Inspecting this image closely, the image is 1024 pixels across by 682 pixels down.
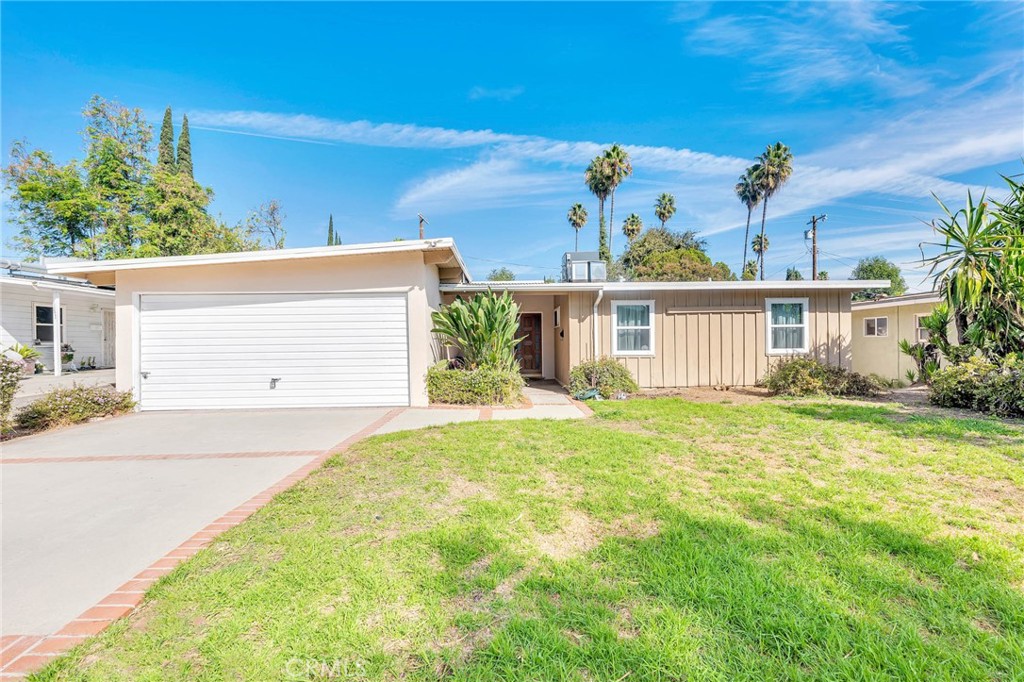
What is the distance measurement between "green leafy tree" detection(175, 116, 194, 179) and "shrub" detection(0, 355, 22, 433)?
20.3 meters

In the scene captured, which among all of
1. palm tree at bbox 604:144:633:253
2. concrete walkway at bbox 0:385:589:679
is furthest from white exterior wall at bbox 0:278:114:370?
palm tree at bbox 604:144:633:253

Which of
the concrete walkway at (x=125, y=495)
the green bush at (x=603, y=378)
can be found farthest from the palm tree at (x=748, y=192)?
the concrete walkway at (x=125, y=495)

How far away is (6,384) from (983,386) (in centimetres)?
1427

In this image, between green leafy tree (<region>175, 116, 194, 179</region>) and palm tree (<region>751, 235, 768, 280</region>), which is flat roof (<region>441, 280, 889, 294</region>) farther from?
palm tree (<region>751, 235, 768, 280</region>)

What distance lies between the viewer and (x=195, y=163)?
22.3m

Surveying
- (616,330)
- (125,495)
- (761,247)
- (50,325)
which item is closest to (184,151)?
(50,325)

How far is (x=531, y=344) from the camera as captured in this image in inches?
528

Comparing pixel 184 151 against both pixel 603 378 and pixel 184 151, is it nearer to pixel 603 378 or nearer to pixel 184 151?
pixel 184 151

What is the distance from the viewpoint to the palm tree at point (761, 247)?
1312 inches

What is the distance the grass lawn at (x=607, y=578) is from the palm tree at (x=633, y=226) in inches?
1376

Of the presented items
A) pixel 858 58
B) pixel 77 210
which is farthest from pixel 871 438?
pixel 77 210

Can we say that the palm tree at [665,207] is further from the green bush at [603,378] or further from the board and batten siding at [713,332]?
the green bush at [603,378]

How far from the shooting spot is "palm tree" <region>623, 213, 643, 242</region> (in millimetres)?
36781

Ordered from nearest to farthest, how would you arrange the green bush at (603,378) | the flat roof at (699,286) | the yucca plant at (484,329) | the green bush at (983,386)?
the green bush at (983,386) → the yucca plant at (484,329) → the green bush at (603,378) → the flat roof at (699,286)
